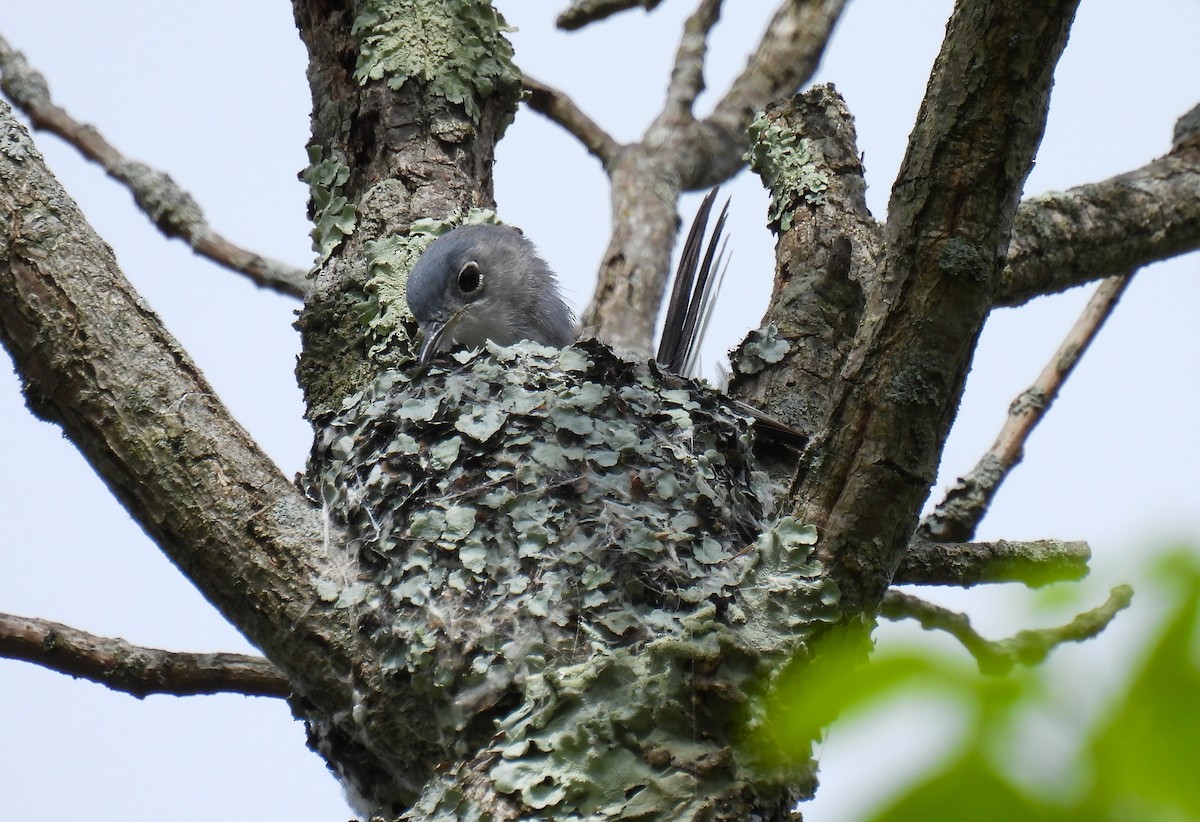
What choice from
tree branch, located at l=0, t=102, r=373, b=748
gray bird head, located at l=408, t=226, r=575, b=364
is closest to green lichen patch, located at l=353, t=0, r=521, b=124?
gray bird head, located at l=408, t=226, r=575, b=364

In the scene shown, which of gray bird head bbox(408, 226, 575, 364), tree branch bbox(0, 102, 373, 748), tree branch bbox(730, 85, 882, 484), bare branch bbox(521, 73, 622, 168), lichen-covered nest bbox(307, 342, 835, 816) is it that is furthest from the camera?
bare branch bbox(521, 73, 622, 168)

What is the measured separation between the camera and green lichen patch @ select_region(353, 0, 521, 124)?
3.31 metres

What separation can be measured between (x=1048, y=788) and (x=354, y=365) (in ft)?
8.87

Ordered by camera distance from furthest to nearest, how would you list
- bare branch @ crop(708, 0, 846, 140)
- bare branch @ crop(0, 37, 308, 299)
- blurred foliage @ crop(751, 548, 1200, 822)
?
bare branch @ crop(708, 0, 846, 140)
bare branch @ crop(0, 37, 308, 299)
blurred foliage @ crop(751, 548, 1200, 822)

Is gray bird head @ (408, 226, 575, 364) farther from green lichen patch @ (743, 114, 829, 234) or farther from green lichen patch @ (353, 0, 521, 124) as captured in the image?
green lichen patch @ (743, 114, 829, 234)

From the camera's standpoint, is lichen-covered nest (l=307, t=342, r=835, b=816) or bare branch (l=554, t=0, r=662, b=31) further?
bare branch (l=554, t=0, r=662, b=31)

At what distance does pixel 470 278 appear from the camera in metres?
3.59

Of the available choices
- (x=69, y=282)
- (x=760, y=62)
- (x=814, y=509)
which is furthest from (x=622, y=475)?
(x=760, y=62)

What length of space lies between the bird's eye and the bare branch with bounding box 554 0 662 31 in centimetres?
135

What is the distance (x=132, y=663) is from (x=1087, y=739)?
7.87 ft

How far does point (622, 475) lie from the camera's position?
2.47 m

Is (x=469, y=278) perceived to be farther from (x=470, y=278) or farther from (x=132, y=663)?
(x=132, y=663)

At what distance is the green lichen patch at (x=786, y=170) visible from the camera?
3373 millimetres

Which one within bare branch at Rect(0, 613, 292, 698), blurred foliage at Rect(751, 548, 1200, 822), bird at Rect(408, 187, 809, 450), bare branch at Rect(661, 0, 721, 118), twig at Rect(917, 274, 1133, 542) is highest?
bare branch at Rect(661, 0, 721, 118)
